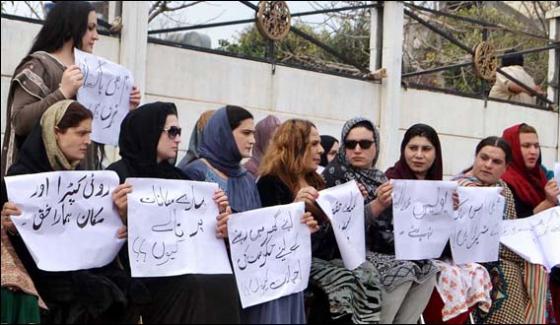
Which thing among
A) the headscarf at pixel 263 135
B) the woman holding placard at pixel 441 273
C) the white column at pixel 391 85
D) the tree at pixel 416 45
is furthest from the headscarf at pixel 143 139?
the white column at pixel 391 85

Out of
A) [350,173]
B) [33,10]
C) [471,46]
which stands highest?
[471,46]

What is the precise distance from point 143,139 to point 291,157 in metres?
1.01

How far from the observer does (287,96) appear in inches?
378

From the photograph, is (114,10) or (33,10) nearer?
(33,10)

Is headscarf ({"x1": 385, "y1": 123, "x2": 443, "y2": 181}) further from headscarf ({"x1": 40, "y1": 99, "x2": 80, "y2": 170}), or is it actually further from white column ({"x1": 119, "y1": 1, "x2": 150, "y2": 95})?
white column ({"x1": 119, "y1": 1, "x2": 150, "y2": 95})

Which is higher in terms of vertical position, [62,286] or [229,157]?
[229,157]

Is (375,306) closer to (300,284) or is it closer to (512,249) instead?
(300,284)

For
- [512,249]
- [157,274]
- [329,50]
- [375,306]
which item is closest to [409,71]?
[329,50]

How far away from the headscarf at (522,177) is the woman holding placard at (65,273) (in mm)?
3198

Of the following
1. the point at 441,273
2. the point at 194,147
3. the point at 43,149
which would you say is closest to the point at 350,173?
the point at 441,273

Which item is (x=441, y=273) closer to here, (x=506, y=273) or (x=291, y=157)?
(x=506, y=273)

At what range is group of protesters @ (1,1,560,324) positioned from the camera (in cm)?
488

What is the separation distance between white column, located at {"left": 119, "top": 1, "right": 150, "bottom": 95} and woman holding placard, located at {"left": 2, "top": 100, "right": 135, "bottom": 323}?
3.24 m

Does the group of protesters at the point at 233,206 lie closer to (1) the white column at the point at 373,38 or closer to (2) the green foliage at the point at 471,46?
(1) the white column at the point at 373,38
